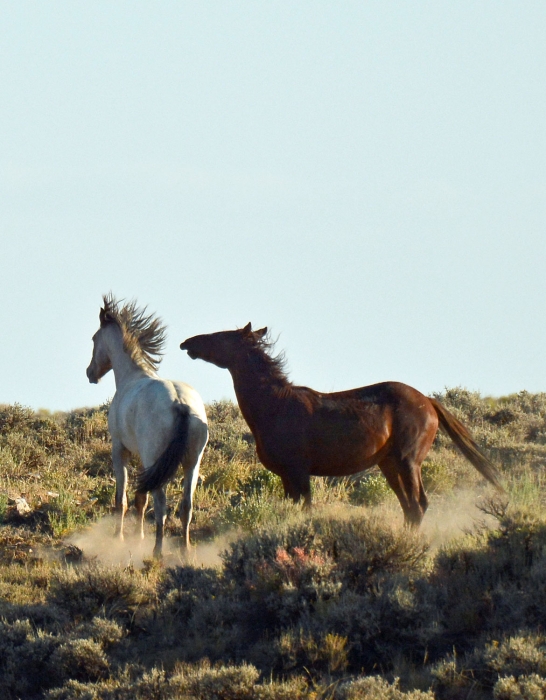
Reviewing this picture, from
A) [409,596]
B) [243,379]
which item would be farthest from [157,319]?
[409,596]

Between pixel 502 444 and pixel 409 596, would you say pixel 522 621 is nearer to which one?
pixel 409 596

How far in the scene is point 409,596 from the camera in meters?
6.68

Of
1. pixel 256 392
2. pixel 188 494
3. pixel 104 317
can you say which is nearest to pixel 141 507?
pixel 188 494

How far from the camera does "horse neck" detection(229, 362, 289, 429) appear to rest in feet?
31.3

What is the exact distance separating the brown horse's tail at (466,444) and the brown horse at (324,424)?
0.04ft

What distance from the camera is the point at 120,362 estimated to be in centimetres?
1120

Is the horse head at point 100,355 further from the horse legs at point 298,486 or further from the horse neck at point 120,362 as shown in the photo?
the horse legs at point 298,486

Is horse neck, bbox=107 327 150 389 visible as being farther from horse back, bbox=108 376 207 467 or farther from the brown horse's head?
the brown horse's head

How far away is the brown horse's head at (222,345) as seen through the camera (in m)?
9.92

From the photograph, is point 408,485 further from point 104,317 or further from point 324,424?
point 104,317

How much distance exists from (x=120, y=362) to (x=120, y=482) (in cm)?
151

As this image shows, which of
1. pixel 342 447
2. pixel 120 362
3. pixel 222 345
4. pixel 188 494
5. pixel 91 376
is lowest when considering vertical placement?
pixel 188 494

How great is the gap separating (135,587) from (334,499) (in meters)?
4.59

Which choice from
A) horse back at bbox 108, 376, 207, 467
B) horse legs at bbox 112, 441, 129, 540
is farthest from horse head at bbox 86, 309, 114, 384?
horse legs at bbox 112, 441, 129, 540
